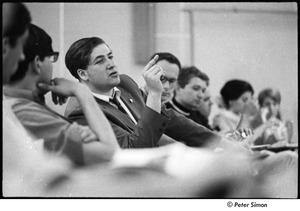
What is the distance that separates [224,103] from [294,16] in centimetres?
66

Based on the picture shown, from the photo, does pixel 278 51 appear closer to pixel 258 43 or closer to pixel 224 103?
pixel 258 43

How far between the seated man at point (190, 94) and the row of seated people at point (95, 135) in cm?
5

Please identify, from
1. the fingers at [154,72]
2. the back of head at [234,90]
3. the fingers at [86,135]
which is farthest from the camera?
the back of head at [234,90]

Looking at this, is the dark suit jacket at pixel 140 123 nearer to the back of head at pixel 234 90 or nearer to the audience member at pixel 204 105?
the audience member at pixel 204 105

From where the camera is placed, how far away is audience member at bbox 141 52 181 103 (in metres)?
3.43

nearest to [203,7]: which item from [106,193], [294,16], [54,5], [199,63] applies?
[199,63]

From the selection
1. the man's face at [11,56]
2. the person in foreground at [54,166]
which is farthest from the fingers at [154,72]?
the man's face at [11,56]

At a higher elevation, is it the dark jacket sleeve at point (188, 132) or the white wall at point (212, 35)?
the white wall at point (212, 35)

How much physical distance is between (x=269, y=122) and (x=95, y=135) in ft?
3.42

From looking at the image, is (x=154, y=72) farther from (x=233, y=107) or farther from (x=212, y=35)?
(x=233, y=107)

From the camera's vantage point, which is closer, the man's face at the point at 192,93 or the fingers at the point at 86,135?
the fingers at the point at 86,135

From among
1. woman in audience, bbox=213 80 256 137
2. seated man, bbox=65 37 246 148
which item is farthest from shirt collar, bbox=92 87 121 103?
woman in audience, bbox=213 80 256 137

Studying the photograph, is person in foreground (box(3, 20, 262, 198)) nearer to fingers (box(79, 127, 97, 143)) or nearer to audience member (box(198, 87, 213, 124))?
fingers (box(79, 127, 97, 143))

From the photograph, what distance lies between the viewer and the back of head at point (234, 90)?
350cm
